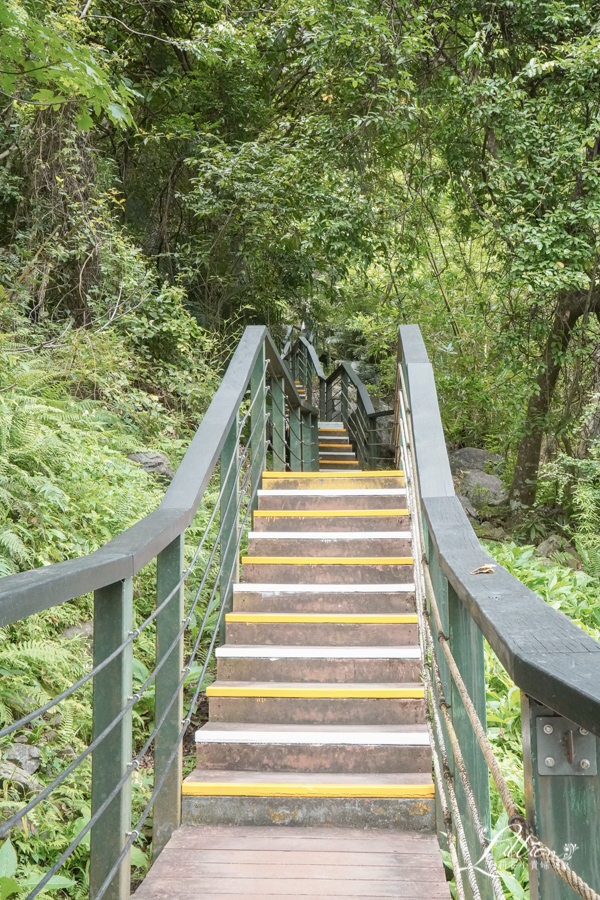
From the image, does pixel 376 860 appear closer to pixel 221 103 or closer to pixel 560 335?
pixel 560 335

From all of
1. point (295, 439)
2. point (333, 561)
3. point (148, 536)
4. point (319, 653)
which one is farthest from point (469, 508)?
point (148, 536)

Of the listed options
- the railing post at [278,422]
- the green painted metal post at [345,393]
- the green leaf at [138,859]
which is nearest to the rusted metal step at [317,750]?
the green leaf at [138,859]

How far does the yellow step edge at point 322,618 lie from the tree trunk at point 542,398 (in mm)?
4260

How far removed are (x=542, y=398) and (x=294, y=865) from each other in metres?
6.09

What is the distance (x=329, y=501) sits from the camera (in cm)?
395

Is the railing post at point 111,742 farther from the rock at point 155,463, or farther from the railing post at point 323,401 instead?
the railing post at point 323,401

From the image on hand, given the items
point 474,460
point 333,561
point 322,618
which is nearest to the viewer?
point 322,618

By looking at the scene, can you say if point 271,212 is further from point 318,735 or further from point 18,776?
point 18,776

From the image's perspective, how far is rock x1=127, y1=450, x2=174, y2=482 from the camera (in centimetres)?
518

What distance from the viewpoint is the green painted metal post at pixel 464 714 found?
1.32 m

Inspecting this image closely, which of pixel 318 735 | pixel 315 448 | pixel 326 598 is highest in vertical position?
pixel 315 448

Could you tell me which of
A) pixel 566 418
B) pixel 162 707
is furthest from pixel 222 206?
pixel 162 707

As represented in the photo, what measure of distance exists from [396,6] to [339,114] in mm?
1076

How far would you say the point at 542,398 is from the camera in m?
7.24
